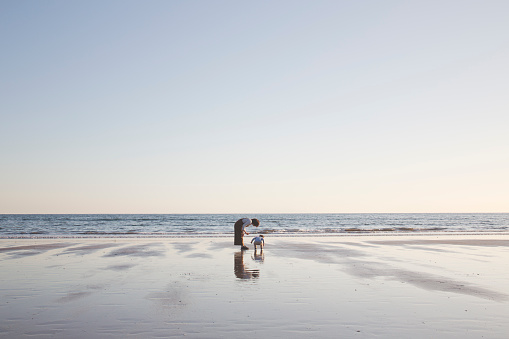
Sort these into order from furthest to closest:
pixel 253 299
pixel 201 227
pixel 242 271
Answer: pixel 201 227
pixel 242 271
pixel 253 299

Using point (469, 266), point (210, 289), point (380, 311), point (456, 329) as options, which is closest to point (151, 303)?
point (210, 289)

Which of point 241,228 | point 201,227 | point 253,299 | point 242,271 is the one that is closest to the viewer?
point 253,299

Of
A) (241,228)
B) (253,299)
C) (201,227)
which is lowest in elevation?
(201,227)

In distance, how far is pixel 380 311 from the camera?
8211 millimetres

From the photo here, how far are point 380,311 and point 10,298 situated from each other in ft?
29.7

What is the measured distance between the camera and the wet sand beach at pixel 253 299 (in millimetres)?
6941

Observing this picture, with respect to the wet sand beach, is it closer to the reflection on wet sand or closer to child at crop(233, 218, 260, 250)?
the reflection on wet sand

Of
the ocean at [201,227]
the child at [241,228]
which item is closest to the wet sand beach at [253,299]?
the child at [241,228]

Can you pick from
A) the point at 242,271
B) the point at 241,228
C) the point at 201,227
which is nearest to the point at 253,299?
the point at 242,271

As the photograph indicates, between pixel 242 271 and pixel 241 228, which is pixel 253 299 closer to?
pixel 242 271

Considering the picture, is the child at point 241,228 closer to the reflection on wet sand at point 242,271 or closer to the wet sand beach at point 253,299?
the reflection on wet sand at point 242,271

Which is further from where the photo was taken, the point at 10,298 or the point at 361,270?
the point at 361,270

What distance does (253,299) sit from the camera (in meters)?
9.27

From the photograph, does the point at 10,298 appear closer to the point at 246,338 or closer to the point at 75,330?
the point at 75,330
